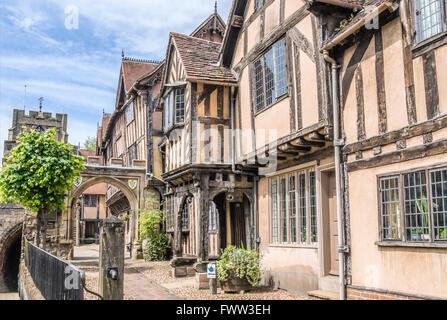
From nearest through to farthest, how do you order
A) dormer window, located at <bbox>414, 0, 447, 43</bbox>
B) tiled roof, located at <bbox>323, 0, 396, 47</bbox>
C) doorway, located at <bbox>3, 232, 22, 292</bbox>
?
dormer window, located at <bbox>414, 0, 447, 43</bbox>
tiled roof, located at <bbox>323, 0, 396, 47</bbox>
doorway, located at <bbox>3, 232, 22, 292</bbox>

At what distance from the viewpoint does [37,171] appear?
15305mm

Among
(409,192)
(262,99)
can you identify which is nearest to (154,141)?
(262,99)

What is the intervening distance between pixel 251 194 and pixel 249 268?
10.4 ft

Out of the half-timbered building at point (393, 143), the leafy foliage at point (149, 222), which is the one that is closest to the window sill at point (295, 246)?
the half-timbered building at point (393, 143)

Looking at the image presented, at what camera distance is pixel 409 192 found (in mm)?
7863

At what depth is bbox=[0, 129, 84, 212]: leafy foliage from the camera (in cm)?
1538

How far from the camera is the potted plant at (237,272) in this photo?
464 inches

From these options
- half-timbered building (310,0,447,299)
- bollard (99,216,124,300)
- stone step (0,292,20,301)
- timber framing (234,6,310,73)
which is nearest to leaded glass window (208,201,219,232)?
timber framing (234,6,310,73)

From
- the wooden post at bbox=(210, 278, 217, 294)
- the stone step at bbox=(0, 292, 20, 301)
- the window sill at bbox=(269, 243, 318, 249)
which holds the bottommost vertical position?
the stone step at bbox=(0, 292, 20, 301)

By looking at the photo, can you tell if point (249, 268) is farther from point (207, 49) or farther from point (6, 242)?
point (6, 242)

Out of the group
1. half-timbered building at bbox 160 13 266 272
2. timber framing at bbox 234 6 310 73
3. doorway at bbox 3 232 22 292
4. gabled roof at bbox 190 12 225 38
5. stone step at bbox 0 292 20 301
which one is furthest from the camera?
doorway at bbox 3 232 22 292

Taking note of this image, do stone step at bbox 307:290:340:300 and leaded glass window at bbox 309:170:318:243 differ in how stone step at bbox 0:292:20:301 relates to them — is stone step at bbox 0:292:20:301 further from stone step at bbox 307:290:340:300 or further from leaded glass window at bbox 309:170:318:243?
stone step at bbox 307:290:340:300

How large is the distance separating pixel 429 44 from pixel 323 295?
5.49m

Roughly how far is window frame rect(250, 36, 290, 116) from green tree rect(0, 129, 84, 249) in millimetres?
7128
